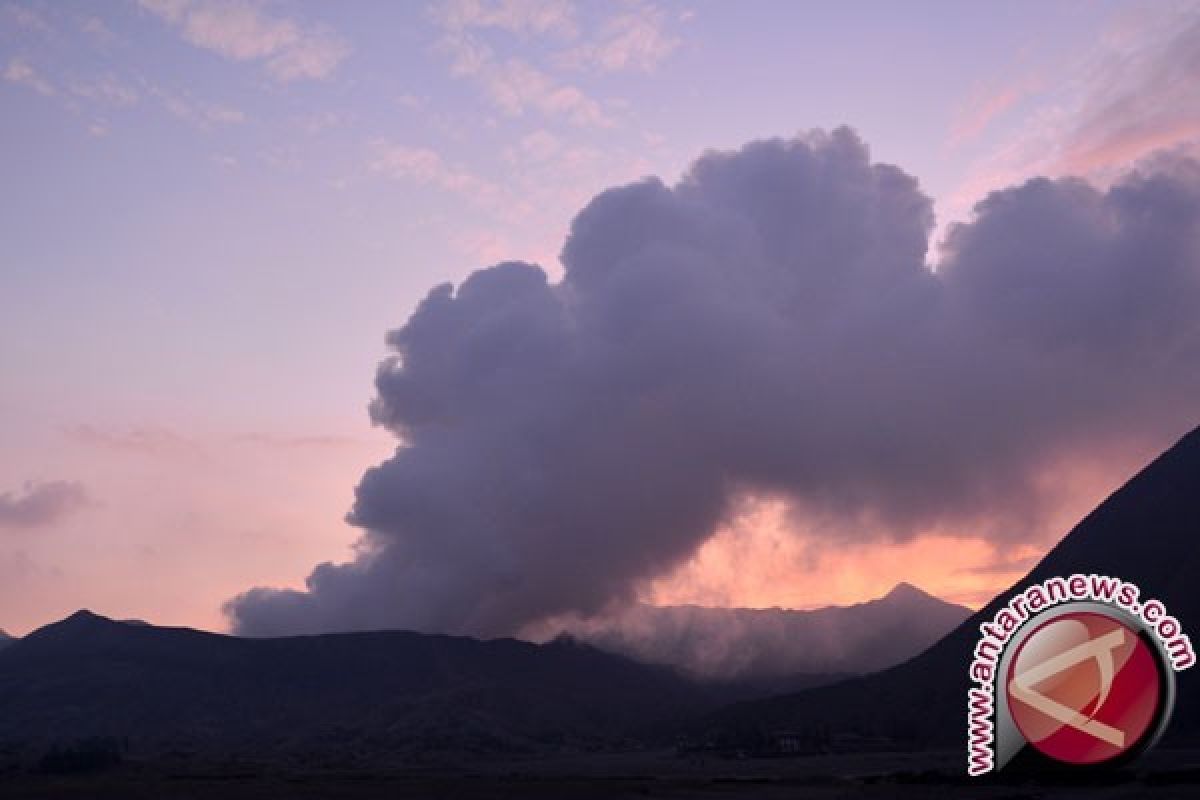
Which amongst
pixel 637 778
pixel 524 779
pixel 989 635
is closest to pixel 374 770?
pixel 524 779

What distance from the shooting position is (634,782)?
122 metres

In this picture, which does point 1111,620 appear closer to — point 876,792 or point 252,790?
point 876,792

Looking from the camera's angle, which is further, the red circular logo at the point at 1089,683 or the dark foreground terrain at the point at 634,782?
the dark foreground terrain at the point at 634,782

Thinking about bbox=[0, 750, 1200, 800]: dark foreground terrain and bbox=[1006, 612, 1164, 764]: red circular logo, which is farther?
bbox=[0, 750, 1200, 800]: dark foreground terrain

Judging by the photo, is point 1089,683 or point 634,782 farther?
point 634,782

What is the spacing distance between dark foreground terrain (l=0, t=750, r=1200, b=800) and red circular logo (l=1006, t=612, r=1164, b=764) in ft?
132

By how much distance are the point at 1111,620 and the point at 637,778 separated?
99.4 m

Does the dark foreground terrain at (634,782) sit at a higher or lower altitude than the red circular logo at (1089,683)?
lower

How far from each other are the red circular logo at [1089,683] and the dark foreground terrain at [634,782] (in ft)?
132

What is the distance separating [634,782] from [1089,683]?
87.4 meters

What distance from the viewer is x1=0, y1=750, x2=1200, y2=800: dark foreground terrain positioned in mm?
88125

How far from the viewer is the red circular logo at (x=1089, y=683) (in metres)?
41.7

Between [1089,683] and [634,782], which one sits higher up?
[1089,683]

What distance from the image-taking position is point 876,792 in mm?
94750
